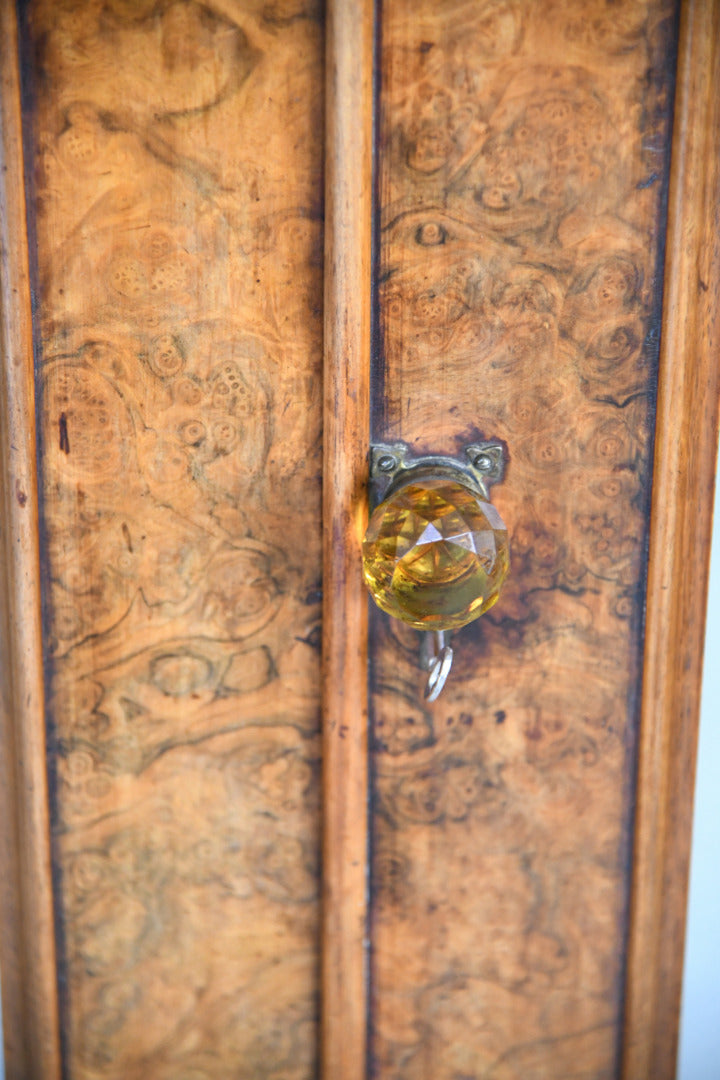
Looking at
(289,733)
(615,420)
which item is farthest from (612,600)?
(289,733)

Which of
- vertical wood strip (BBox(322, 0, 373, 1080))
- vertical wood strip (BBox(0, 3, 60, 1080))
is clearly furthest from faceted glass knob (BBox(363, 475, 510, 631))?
vertical wood strip (BBox(0, 3, 60, 1080))

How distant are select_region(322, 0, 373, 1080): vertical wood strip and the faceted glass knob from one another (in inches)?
2.0

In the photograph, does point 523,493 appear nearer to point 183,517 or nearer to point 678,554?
point 678,554

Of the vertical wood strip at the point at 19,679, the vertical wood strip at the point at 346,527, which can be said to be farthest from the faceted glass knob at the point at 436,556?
the vertical wood strip at the point at 19,679

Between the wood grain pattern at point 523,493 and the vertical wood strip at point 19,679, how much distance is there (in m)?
0.21

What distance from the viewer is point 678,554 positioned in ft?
1.77

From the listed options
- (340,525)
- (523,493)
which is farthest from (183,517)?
(523,493)

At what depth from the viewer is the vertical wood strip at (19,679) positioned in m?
0.50

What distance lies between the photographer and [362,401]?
52 cm

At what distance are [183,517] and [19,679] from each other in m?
0.15

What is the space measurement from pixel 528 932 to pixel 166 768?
0.27 metres

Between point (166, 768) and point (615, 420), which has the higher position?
point (615, 420)

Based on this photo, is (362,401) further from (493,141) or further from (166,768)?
(166,768)

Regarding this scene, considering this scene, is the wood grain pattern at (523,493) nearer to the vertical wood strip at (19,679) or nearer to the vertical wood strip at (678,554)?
the vertical wood strip at (678,554)
